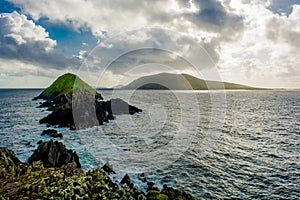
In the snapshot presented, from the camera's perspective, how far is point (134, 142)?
3881cm

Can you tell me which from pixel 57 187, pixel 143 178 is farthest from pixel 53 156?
pixel 143 178

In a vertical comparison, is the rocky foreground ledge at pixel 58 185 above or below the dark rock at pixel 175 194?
above

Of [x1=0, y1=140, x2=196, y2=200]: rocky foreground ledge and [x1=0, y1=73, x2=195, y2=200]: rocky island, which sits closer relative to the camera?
[x1=0, y1=140, x2=196, y2=200]: rocky foreground ledge

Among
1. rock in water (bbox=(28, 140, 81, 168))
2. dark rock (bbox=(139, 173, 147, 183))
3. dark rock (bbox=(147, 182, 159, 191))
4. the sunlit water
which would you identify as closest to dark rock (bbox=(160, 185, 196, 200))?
dark rock (bbox=(147, 182, 159, 191))

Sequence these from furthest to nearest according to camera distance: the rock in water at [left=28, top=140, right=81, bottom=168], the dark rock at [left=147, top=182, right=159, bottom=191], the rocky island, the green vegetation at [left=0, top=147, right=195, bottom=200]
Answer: the rock in water at [left=28, top=140, right=81, bottom=168]
the dark rock at [left=147, top=182, right=159, bottom=191]
the rocky island
the green vegetation at [left=0, top=147, right=195, bottom=200]

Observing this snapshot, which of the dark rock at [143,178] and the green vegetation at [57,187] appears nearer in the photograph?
the green vegetation at [57,187]

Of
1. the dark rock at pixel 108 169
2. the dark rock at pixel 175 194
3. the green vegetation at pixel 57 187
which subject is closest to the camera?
the green vegetation at pixel 57 187

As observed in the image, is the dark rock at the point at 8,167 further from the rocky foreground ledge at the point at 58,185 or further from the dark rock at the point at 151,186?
the dark rock at the point at 151,186

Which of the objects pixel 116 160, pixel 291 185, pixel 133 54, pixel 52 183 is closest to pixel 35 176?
pixel 52 183

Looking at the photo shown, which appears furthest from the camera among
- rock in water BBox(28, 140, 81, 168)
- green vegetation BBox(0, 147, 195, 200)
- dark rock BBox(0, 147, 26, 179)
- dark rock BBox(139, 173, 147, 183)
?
rock in water BBox(28, 140, 81, 168)

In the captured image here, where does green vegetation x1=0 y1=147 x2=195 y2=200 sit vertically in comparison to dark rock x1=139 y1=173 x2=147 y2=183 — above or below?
above

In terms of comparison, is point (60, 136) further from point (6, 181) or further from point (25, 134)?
point (6, 181)


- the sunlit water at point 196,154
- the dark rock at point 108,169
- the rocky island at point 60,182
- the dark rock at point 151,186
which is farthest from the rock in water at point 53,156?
the dark rock at point 151,186

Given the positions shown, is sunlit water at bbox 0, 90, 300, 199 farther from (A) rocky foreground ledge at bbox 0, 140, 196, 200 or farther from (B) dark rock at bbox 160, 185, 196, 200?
(A) rocky foreground ledge at bbox 0, 140, 196, 200
